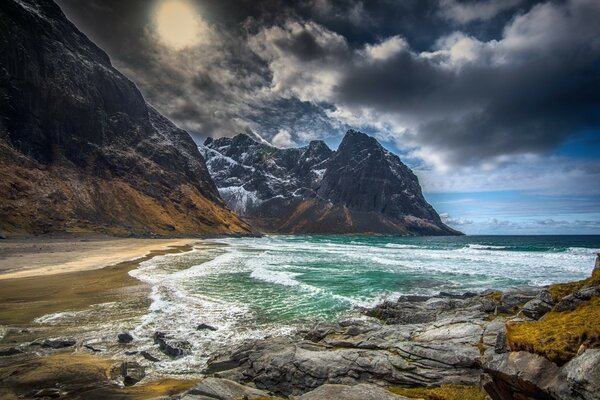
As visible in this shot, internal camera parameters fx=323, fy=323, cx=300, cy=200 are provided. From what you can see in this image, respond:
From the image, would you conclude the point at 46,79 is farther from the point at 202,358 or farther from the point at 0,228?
the point at 202,358

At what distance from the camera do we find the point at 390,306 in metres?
21.9

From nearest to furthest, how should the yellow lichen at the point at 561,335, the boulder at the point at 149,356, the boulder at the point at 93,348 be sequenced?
the yellow lichen at the point at 561,335 → the boulder at the point at 149,356 → the boulder at the point at 93,348

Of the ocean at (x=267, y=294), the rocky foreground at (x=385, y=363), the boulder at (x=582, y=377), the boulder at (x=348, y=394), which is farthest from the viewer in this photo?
the ocean at (x=267, y=294)

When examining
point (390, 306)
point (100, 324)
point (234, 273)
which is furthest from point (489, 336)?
point (234, 273)

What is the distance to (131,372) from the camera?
1250 centimetres

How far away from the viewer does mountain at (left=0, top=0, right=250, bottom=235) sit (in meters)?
118

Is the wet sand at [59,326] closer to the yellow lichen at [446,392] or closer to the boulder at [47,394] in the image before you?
the boulder at [47,394]

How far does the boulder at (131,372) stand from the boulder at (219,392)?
505 centimetres

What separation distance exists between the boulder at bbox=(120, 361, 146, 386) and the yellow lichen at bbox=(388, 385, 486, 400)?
364 inches

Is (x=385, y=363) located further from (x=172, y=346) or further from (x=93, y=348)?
(x=93, y=348)

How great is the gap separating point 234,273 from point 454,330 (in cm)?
3122

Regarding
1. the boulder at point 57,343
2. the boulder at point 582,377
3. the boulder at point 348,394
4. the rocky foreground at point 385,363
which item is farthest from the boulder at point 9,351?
the boulder at point 582,377

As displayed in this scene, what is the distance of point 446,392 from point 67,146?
186 metres

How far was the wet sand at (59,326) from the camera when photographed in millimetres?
10789
